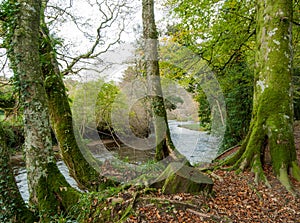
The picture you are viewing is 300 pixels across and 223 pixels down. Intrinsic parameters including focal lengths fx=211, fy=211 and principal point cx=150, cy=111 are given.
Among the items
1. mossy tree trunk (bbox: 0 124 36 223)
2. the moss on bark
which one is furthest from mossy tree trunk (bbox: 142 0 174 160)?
mossy tree trunk (bbox: 0 124 36 223)

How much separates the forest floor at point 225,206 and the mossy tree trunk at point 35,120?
3.69 feet

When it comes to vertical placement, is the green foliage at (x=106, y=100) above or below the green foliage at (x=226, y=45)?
below

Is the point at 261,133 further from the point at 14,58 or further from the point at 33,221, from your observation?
the point at 14,58

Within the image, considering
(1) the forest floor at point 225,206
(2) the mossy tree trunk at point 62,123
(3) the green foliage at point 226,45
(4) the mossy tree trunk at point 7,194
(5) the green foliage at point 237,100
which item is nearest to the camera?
(1) the forest floor at point 225,206

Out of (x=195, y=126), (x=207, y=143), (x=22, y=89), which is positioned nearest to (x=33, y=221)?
(x=22, y=89)

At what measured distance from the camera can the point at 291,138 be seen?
3.56 m

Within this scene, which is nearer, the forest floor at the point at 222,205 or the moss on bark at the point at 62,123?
the forest floor at the point at 222,205

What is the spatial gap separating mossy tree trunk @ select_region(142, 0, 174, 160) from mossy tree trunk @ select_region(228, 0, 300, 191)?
5.89ft

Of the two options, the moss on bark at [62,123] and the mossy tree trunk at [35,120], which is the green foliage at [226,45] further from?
the mossy tree trunk at [35,120]

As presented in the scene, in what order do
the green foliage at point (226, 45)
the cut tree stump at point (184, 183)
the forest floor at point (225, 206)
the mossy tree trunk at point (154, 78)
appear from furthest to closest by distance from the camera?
the green foliage at point (226, 45), the mossy tree trunk at point (154, 78), the cut tree stump at point (184, 183), the forest floor at point (225, 206)

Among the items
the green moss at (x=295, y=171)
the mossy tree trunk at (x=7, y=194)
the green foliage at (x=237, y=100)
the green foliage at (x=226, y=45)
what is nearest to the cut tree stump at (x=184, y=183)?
the green moss at (x=295, y=171)

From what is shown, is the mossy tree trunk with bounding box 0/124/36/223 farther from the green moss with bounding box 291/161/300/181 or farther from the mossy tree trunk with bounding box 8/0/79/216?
the green moss with bounding box 291/161/300/181

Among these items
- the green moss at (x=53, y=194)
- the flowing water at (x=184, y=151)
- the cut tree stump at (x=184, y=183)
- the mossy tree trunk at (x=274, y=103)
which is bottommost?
the flowing water at (x=184, y=151)

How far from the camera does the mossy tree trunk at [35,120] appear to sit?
9.01 feet
